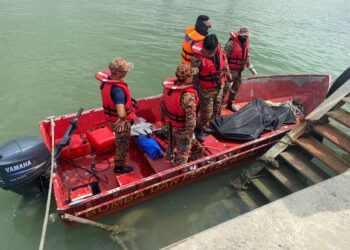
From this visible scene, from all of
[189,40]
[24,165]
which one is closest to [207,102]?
[189,40]

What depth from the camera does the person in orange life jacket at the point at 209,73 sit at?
473cm

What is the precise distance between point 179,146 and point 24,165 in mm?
2451

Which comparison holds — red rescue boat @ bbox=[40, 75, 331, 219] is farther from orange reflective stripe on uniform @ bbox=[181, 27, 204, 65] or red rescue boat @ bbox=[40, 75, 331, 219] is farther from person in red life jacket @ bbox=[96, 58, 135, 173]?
orange reflective stripe on uniform @ bbox=[181, 27, 204, 65]

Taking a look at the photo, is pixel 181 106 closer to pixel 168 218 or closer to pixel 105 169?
pixel 105 169

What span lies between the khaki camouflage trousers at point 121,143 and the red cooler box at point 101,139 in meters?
0.54

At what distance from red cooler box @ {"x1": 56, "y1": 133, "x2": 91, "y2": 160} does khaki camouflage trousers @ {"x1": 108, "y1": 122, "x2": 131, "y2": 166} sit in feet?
2.57

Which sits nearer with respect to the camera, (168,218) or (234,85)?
(168,218)

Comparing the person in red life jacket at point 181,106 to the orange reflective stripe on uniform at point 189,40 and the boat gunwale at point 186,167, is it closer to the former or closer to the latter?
the boat gunwale at point 186,167

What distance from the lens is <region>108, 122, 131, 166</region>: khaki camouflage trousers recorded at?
14.4ft

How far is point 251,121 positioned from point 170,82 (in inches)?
111

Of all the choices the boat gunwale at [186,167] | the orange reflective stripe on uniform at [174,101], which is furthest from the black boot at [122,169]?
the orange reflective stripe on uniform at [174,101]

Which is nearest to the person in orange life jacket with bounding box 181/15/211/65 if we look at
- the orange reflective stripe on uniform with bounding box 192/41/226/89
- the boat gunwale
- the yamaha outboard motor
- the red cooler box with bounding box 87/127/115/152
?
the orange reflective stripe on uniform with bounding box 192/41/226/89

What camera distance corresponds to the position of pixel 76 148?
5137mm

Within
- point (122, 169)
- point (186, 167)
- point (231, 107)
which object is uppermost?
point (186, 167)
